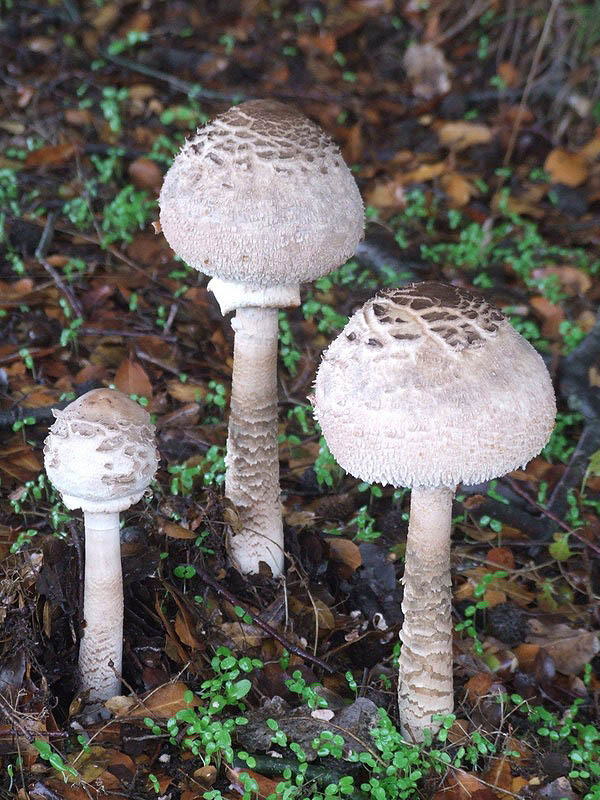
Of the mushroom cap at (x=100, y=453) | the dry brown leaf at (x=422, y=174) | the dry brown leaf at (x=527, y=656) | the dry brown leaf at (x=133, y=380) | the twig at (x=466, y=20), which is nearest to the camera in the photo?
the mushroom cap at (x=100, y=453)

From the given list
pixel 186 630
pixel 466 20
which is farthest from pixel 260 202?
pixel 466 20

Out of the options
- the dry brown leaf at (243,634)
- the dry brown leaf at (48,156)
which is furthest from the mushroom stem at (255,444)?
the dry brown leaf at (48,156)

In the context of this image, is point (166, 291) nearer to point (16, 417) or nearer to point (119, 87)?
point (16, 417)

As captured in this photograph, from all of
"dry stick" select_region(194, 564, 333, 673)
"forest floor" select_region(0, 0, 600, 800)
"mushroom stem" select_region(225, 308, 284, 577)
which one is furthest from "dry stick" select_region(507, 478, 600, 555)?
"dry stick" select_region(194, 564, 333, 673)

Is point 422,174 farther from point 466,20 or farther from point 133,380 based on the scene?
point 133,380

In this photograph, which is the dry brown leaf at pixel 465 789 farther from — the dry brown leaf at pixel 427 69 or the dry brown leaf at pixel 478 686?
the dry brown leaf at pixel 427 69

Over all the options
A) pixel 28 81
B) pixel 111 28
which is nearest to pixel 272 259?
pixel 28 81
